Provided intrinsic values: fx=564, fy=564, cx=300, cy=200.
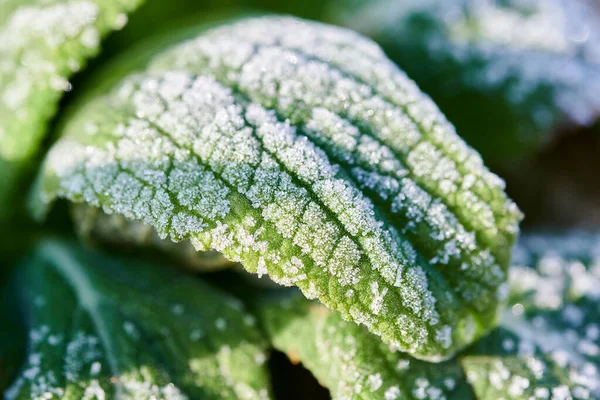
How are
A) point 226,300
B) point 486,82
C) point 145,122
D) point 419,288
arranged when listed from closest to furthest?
point 419,288 → point 145,122 → point 226,300 → point 486,82

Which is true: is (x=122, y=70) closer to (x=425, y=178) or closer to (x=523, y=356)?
(x=425, y=178)

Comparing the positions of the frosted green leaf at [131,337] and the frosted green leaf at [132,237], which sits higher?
the frosted green leaf at [132,237]

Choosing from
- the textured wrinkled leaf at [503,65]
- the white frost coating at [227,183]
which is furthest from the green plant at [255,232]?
the textured wrinkled leaf at [503,65]

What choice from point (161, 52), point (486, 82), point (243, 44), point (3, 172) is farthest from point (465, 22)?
point (3, 172)

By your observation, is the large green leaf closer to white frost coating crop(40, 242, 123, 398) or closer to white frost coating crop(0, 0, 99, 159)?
white frost coating crop(40, 242, 123, 398)

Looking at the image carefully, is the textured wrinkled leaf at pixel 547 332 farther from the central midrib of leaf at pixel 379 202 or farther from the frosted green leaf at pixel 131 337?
the frosted green leaf at pixel 131 337

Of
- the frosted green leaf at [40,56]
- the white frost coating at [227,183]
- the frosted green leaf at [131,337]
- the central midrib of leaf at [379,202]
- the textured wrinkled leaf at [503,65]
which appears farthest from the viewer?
the textured wrinkled leaf at [503,65]

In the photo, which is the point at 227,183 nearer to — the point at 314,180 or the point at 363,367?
the point at 314,180

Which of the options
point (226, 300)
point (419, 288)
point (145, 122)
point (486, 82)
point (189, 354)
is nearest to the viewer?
point (419, 288)

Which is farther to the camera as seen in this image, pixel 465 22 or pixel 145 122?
pixel 465 22
